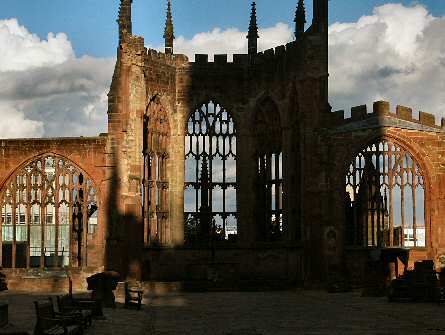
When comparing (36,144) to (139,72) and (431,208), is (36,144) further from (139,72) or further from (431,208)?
(431,208)

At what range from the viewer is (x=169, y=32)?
39.7 m

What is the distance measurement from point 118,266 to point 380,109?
1299 centimetres

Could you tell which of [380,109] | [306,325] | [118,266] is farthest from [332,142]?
[306,325]

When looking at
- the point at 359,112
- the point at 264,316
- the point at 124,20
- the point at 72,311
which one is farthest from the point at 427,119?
the point at 72,311

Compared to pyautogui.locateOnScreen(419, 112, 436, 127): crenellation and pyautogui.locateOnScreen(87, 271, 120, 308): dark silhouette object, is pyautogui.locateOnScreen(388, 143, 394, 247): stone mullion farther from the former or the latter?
pyautogui.locateOnScreen(87, 271, 120, 308): dark silhouette object

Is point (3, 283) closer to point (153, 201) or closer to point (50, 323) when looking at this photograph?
point (153, 201)

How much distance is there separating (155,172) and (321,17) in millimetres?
10420

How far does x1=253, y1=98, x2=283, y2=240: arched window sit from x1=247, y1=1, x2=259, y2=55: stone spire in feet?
10.00

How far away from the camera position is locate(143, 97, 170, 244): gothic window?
3644cm

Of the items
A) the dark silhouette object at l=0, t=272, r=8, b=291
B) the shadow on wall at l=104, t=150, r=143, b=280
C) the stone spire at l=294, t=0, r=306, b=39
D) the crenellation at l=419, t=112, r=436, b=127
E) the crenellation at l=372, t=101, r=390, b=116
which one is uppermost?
the stone spire at l=294, t=0, r=306, b=39

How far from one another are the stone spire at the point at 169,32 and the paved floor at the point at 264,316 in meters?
15.1

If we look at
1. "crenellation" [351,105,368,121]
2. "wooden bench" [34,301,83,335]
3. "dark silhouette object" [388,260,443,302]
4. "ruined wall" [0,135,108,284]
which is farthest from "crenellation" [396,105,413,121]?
"wooden bench" [34,301,83,335]

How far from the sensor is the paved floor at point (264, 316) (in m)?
17.0

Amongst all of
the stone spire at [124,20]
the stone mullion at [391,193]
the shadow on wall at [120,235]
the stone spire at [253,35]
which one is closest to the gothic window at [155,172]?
Result: the shadow on wall at [120,235]
